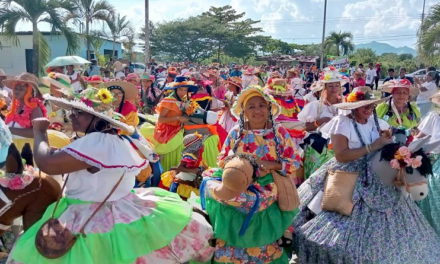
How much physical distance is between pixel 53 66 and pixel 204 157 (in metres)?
7.34

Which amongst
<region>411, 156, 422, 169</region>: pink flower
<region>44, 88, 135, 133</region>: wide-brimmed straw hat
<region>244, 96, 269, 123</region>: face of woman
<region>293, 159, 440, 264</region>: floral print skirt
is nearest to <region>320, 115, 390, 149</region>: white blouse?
<region>293, 159, 440, 264</region>: floral print skirt

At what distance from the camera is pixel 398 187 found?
12.6 feet

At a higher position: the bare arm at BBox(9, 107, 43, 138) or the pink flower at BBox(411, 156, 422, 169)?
the pink flower at BBox(411, 156, 422, 169)

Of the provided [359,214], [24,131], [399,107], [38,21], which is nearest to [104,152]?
[359,214]

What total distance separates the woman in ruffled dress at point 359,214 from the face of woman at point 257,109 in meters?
0.78

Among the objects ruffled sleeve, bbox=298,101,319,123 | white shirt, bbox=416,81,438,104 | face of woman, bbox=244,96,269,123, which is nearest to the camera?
face of woman, bbox=244,96,269,123

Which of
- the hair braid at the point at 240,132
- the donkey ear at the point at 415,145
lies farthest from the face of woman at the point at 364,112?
the hair braid at the point at 240,132

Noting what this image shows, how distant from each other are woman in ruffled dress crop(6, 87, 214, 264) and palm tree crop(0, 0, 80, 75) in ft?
59.2

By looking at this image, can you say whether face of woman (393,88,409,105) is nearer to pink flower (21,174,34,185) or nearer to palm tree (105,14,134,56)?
pink flower (21,174,34,185)

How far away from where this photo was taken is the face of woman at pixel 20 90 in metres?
5.39

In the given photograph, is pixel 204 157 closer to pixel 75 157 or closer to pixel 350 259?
pixel 350 259

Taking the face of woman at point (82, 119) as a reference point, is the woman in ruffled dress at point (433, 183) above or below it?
below

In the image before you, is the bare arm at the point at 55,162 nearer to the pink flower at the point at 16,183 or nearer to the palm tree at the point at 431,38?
the pink flower at the point at 16,183

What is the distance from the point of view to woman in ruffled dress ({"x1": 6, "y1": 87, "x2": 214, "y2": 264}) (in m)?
2.88
